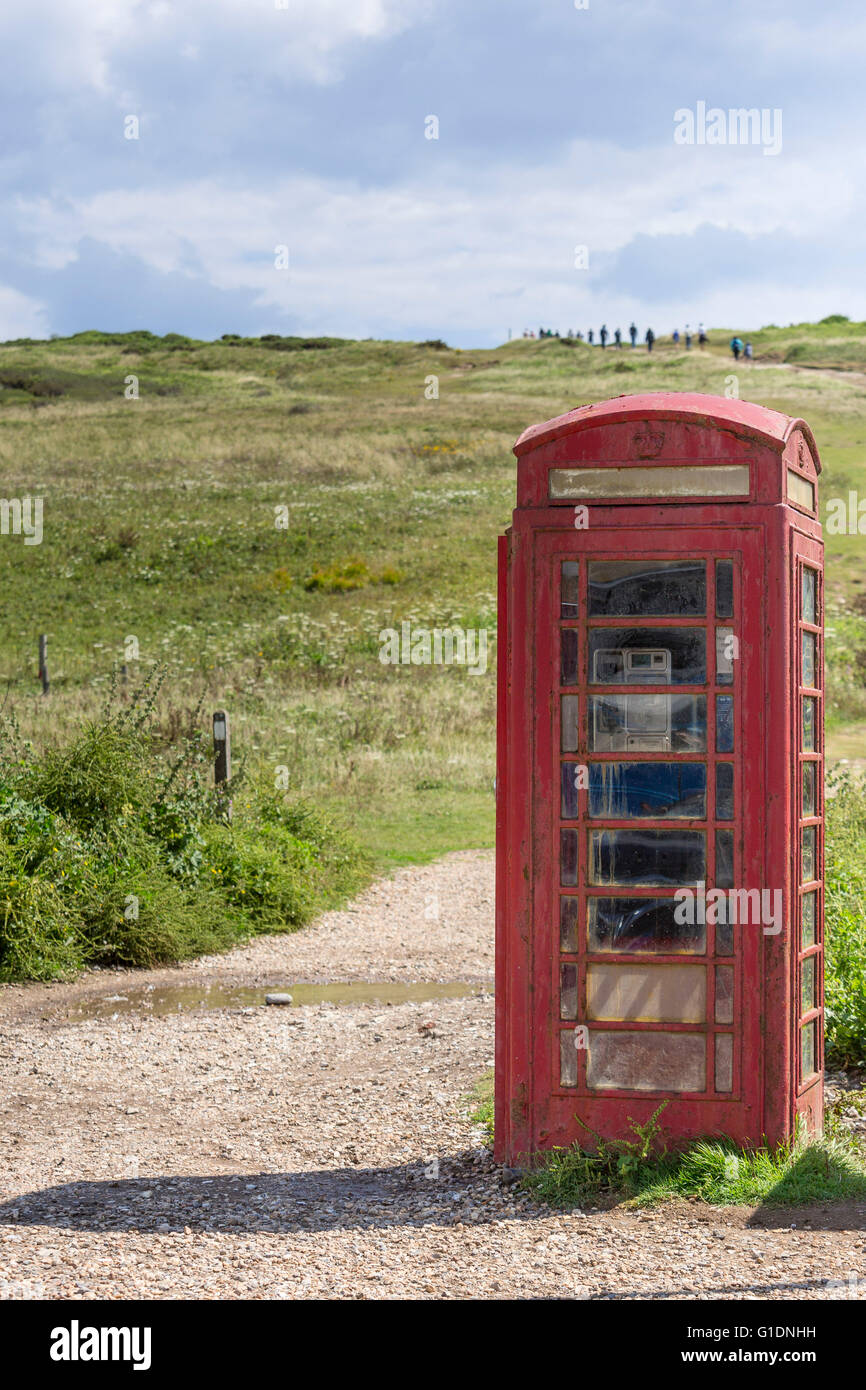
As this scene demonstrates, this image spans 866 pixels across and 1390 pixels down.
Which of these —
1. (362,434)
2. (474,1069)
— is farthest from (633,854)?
(362,434)

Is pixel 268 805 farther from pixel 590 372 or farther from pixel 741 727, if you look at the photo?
pixel 590 372

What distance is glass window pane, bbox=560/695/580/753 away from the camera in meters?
5.10

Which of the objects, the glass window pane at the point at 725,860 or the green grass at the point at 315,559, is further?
the green grass at the point at 315,559

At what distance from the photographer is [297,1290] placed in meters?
3.99

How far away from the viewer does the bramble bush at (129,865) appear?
368 inches

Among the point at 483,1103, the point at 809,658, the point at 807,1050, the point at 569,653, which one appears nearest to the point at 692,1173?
the point at 807,1050

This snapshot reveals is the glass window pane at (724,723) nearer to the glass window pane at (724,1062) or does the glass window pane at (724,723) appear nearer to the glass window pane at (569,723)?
the glass window pane at (569,723)

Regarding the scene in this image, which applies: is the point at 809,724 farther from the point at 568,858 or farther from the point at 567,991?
the point at 567,991

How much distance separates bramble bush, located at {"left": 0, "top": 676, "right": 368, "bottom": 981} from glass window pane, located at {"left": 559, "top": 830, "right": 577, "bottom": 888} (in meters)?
5.33

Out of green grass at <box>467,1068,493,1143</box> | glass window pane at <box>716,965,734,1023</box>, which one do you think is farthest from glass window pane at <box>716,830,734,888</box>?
green grass at <box>467,1068,493,1143</box>

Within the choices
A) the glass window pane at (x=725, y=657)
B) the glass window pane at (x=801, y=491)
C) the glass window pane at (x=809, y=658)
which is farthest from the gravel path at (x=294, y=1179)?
the glass window pane at (x=801, y=491)

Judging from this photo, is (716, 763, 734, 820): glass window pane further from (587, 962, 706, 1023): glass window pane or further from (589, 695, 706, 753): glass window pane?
(587, 962, 706, 1023): glass window pane

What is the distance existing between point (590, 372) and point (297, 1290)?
279 ft

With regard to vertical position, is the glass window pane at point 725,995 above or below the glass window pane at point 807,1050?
above
